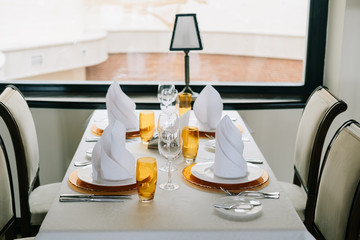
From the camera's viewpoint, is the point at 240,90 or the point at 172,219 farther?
the point at 240,90

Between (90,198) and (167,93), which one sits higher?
(167,93)

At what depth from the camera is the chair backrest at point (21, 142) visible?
2.00m

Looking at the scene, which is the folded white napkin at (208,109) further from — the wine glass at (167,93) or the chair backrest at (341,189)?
the chair backrest at (341,189)

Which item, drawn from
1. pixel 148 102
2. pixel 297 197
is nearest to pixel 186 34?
pixel 148 102

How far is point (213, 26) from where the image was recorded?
3.12m

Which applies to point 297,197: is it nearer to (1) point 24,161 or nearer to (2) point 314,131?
(2) point 314,131

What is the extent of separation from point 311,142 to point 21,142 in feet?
4.15

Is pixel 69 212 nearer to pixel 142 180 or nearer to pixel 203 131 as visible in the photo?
pixel 142 180

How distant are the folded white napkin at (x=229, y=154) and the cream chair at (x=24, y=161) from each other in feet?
2.67

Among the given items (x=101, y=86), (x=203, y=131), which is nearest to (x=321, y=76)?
(x=203, y=131)

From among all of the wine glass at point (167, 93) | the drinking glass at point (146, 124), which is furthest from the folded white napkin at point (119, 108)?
the wine glass at point (167, 93)

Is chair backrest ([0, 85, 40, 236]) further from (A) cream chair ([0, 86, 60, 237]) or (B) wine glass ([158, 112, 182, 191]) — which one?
(B) wine glass ([158, 112, 182, 191])

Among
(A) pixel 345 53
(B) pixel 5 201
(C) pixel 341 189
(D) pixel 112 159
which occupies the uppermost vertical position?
(A) pixel 345 53

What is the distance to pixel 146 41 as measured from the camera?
126 inches
